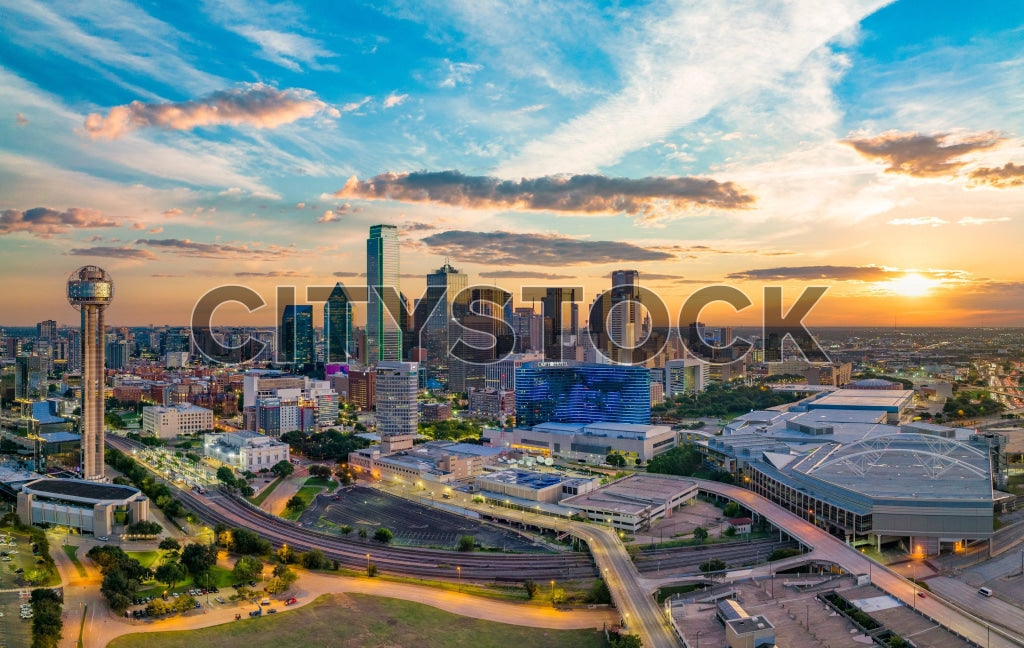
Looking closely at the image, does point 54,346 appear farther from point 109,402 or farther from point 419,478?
point 419,478

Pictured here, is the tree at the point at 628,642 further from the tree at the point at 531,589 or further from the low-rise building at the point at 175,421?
the low-rise building at the point at 175,421

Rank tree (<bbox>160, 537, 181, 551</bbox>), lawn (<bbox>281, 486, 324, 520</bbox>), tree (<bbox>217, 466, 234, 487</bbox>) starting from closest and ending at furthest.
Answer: tree (<bbox>160, 537, 181, 551</bbox>) → lawn (<bbox>281, 486, 324, 520</bbox>) → tree (<bbox>217, 466, 234, 487</bbox>)

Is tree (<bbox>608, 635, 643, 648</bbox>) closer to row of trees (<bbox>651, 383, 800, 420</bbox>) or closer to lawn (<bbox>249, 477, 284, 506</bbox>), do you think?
lawn (<bbox>249, 477, 284, 506</bbox>)

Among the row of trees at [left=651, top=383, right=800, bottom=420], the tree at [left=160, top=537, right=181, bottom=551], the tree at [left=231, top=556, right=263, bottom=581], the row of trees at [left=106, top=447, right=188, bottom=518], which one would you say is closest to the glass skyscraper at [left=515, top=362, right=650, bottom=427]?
the row of trees at [left=651, top=383, right=800, bottom=420]

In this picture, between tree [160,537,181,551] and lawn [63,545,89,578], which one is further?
tree [160,537,181,551]

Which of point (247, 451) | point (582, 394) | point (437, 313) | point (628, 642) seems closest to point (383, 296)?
point (437, 313)

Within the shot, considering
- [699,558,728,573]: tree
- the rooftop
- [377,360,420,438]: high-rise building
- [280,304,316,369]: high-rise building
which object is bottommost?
[699,558,728,573]: tree
